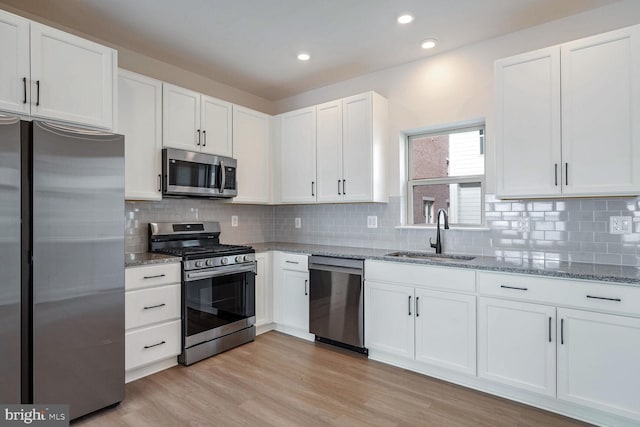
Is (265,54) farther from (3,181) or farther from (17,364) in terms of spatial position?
(17,364)

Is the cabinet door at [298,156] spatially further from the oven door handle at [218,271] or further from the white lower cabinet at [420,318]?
the white lower cabinet at [420,318]

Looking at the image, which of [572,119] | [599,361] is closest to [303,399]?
[599,361]

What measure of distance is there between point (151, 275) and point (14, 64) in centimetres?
156

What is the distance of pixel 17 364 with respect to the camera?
6.28 ft

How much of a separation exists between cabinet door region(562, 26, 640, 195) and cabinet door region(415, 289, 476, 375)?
108 cm

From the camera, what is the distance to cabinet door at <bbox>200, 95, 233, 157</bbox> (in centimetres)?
339

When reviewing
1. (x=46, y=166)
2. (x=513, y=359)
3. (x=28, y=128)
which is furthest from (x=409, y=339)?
(x=28, y=128)

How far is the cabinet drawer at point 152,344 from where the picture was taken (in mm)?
2574

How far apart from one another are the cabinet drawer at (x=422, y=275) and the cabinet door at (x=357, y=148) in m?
0.73

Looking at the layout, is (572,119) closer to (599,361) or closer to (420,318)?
(599,361)


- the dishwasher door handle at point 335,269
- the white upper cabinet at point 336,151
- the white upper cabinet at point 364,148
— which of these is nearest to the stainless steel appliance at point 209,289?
the dishwasher door handle at point 335,269

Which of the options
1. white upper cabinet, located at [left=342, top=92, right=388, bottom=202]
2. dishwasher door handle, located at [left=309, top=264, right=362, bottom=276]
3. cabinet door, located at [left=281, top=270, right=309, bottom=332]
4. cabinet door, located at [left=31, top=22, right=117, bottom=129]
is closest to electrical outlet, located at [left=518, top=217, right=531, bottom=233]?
white upper cabinet, located at [left=342, top=92, right=388, bottom=202]

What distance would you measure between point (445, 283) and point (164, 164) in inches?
98.0

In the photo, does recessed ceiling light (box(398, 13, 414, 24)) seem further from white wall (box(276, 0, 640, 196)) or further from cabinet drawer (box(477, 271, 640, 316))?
cabinet drawer (box(477, 271, 640, 316))
